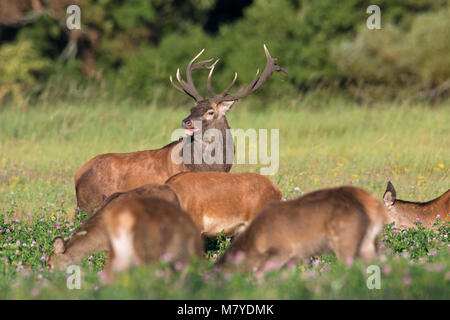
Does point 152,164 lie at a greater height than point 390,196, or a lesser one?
greater

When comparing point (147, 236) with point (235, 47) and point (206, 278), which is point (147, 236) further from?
point (235, 47)

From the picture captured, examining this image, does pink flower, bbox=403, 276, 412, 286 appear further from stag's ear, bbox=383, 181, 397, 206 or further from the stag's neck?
the stag's neck

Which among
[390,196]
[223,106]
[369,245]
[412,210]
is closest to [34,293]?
[369,245]

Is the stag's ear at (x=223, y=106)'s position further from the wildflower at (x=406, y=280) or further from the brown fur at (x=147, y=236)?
the wildflower at (x=406, y=280)

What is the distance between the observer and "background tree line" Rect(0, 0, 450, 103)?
77.3ft

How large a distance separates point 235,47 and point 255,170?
Result: 12149 millimetres

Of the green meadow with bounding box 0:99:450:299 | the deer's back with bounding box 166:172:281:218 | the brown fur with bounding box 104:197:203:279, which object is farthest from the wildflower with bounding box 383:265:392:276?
the deer's back with bounding box 166:172:281:218

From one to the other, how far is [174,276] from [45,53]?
80.5 feet

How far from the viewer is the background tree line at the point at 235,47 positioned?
77.3 feet

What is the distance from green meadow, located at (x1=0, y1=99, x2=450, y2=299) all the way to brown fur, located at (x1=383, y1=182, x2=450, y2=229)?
2.44 ft

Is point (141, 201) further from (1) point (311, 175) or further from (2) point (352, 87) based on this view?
(2) point (352, 87)

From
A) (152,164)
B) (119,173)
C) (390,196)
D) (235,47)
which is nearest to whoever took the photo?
(390,196)

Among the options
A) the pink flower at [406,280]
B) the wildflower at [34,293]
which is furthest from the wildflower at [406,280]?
the wildflower at [34,293]

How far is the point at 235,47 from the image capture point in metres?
24.0
